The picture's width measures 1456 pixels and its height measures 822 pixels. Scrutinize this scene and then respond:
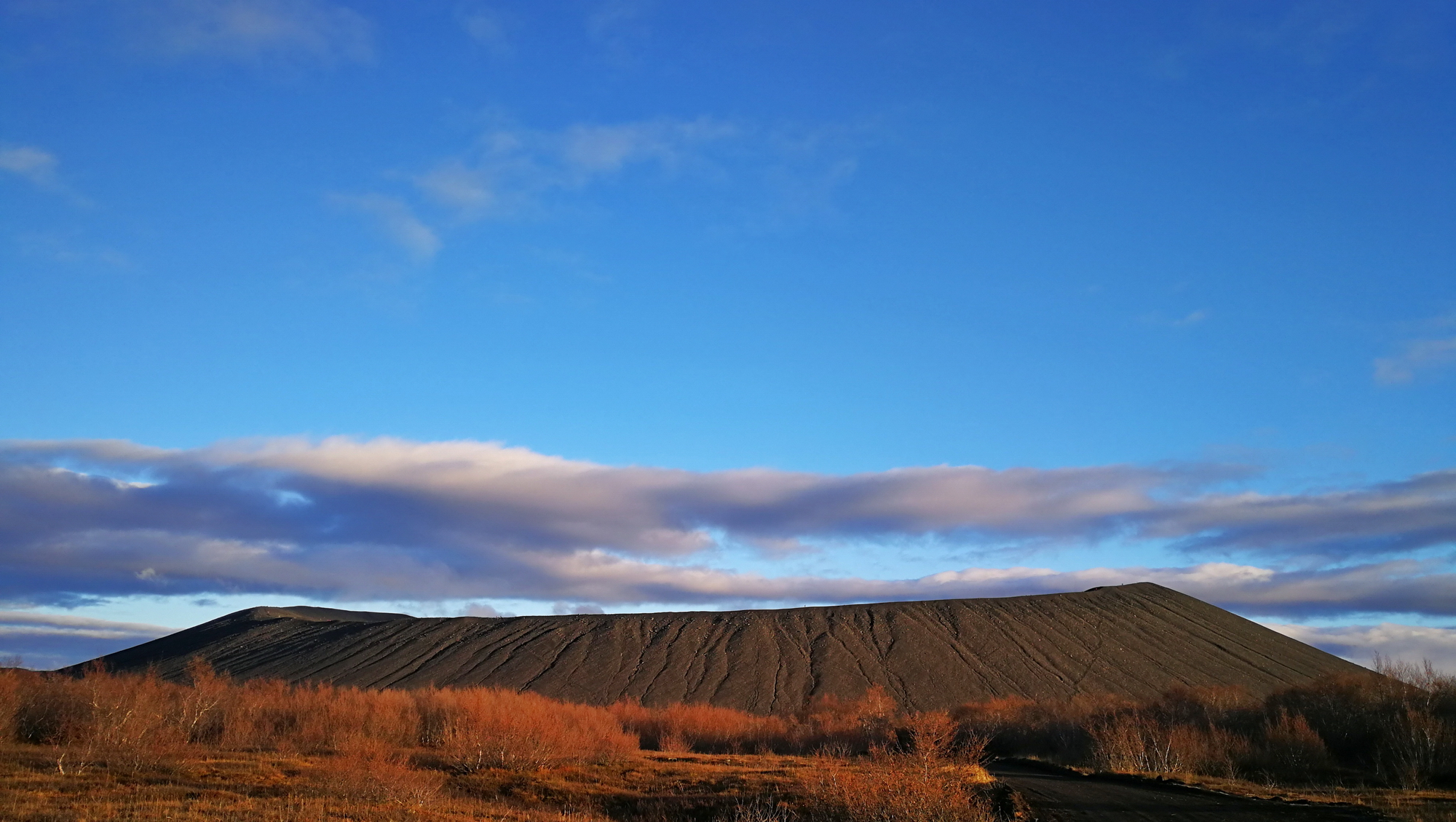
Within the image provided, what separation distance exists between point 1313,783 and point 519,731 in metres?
28.6

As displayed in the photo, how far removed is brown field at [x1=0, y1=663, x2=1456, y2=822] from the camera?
2194 centimetres

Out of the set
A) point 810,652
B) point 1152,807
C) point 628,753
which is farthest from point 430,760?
point 810,652

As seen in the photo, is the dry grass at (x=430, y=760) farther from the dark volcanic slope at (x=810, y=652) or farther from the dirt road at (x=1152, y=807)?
the dark volcanic slope at (x=810, y=652)

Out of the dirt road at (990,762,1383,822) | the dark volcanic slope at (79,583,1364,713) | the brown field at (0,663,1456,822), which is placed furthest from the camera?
the dark volcanic slope at (79,583,1364,713)

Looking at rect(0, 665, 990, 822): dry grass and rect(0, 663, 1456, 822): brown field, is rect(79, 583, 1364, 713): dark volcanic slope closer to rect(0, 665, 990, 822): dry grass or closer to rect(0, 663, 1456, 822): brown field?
rect(0, 665, 990, 822): dry grass

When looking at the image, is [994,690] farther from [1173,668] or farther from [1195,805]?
[1195,805]

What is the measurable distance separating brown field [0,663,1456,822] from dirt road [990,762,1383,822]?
3.91ft

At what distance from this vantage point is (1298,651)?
8862cm

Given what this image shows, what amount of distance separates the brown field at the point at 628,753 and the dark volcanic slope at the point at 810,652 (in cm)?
2208

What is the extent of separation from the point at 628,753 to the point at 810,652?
4523 centimetres

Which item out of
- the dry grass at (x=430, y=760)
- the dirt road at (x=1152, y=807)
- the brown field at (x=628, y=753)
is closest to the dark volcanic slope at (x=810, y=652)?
the dry grass at (x=430, y=760)

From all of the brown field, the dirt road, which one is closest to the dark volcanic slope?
the brown field

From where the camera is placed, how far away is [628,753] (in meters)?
43.8

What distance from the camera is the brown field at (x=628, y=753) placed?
21.9 meters
